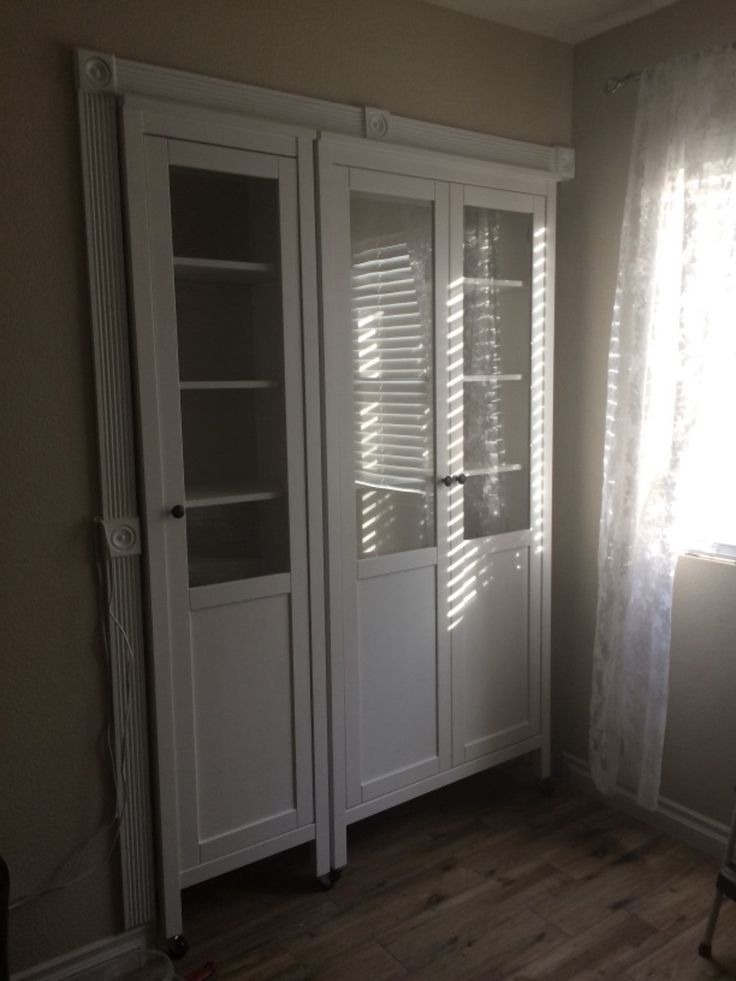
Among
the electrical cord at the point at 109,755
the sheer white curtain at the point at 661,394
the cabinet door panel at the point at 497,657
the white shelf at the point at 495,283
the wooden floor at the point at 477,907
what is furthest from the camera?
the cabinet door panel at the point at 497,657

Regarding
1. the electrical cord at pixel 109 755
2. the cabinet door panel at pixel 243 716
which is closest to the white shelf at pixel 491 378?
the cabinet door panel at pixel 243 716

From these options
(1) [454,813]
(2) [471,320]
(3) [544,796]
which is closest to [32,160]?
(2) [471,320]

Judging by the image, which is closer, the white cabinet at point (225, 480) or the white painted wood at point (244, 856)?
the white cabinet at point (225, 480)

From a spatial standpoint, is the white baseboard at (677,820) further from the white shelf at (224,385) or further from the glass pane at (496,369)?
the white shelf at (224,385)

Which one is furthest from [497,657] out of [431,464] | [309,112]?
[309,112]

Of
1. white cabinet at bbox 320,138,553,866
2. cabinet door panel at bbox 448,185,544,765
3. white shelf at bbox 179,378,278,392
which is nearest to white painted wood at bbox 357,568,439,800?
white cabinet at bbox 320,138,553,866

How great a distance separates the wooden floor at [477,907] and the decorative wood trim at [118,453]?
338 millimetres

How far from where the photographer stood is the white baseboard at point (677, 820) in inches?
105

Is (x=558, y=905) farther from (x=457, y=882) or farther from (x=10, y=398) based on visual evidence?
(x=10, y=398)

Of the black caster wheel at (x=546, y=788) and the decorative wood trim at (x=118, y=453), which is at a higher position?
the decorative wood trim at (x=118, y=453)

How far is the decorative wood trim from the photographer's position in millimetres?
1995

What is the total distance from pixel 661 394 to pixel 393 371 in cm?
84

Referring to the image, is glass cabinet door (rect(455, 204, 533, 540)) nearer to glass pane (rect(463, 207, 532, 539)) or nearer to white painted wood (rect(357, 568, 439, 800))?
glass pane (rect(463, 207, 532, 539))

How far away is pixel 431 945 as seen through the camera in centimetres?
229
